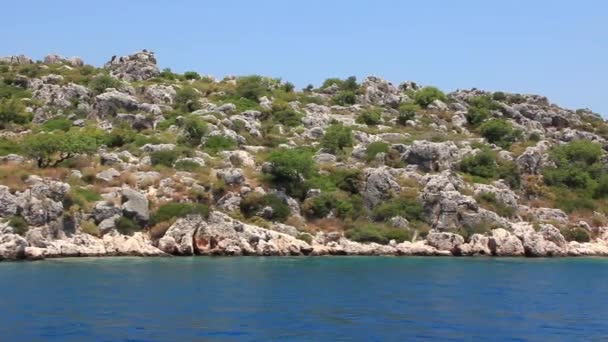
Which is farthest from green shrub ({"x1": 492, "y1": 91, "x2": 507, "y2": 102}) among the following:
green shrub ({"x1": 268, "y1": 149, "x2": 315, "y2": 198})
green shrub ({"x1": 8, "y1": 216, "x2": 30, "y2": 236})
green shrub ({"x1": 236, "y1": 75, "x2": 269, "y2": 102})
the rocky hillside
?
green shrub ({"x1": 8, "y1": 216, "x2": 30, "y2": 236})

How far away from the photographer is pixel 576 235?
74.3 meters

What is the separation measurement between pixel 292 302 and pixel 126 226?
31.7 meters

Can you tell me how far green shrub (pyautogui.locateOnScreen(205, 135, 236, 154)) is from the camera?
8444 cm

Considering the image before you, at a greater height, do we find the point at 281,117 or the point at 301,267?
the point at 281,117

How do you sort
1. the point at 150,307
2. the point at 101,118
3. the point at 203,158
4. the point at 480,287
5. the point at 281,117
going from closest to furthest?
1. the point at 150,307
2. the point at 480,287
3. the point at 203,158
4. the point at 101,118
5. the point at 281,117

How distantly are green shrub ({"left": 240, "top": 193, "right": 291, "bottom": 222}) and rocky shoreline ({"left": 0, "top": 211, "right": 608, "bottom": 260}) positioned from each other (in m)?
3.34

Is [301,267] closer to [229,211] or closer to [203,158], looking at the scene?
[229,211]

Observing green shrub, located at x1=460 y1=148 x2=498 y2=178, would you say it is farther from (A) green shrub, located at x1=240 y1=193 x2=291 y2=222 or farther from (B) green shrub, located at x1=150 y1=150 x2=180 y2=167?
(B) green shrub, located at x1=150 y1=150 x2=180 y2=167

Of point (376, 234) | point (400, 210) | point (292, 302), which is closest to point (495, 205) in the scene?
point (400, 210)

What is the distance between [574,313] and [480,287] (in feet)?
30.8

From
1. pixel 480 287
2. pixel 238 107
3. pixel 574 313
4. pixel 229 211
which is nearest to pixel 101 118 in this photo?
pixel 238 107

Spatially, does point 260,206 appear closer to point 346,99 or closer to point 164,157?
point 164,157

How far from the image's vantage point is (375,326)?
2786 centimetres

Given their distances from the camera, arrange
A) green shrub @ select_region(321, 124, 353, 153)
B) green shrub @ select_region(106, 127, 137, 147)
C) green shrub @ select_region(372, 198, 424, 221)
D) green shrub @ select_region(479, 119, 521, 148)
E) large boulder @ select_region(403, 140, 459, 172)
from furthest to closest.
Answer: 1. green shrub @ select_region(479, 119, 521, 148)
2. green shrub @ select_region(321, 124, 353, 153)
3. green shrub @ select_region(106, 127, 137, 147)
4. large boulder @ select_region(403, 140, 459, 172)
5. green shrub @ select_region(372, 198, 424, 221)
